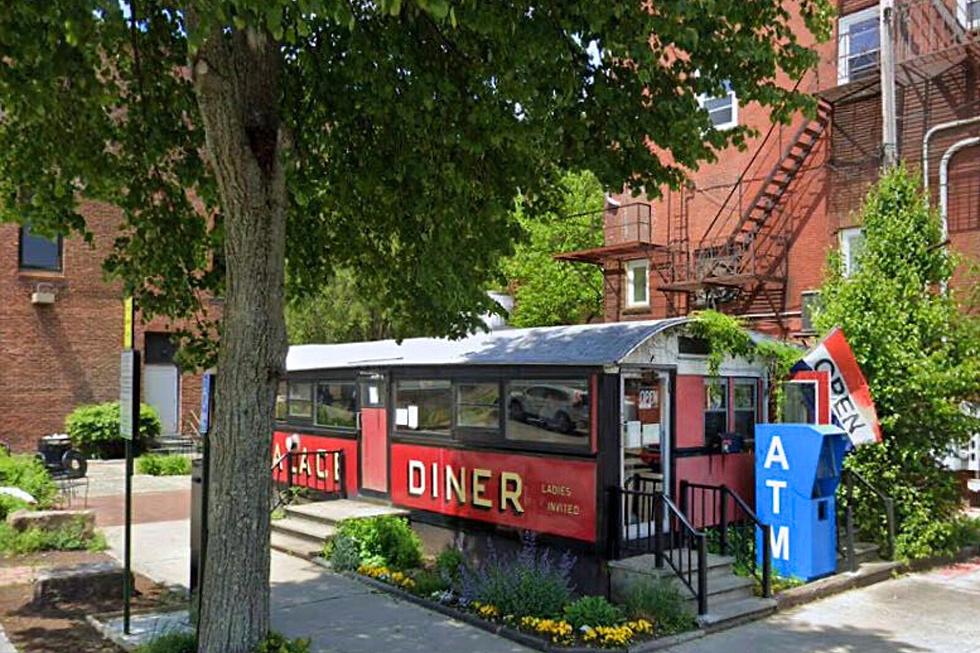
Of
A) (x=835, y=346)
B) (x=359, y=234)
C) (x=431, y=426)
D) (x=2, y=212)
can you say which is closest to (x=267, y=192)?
(x=359, y=234)

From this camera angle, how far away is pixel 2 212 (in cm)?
877

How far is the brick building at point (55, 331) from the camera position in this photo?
2273cm

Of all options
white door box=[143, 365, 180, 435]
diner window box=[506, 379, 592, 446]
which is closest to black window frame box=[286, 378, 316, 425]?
diner window box=[506, 379, 592, 446]

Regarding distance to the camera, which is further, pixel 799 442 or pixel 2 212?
pixel 799 442

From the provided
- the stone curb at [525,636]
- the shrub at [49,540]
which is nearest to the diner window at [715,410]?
the stone curb at [525,636]

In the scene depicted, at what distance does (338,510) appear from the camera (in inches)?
473

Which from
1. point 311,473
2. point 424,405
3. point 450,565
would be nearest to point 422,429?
point 424,405

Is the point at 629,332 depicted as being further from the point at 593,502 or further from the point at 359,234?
the point at 359,234

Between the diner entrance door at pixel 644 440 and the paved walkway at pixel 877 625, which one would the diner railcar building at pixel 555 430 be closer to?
the diner entrance door at pixel 644 440

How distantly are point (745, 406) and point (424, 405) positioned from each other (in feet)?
14.1

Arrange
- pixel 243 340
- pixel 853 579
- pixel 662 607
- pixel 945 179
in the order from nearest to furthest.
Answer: pixel 243 340 < pixel 662 607 < pixel 853 579 < pixel 945 179

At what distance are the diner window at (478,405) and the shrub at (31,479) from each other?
7.52 m

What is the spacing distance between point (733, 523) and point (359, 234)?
19.0 feet

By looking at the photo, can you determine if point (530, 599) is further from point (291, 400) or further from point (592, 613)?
point (291, 400)
